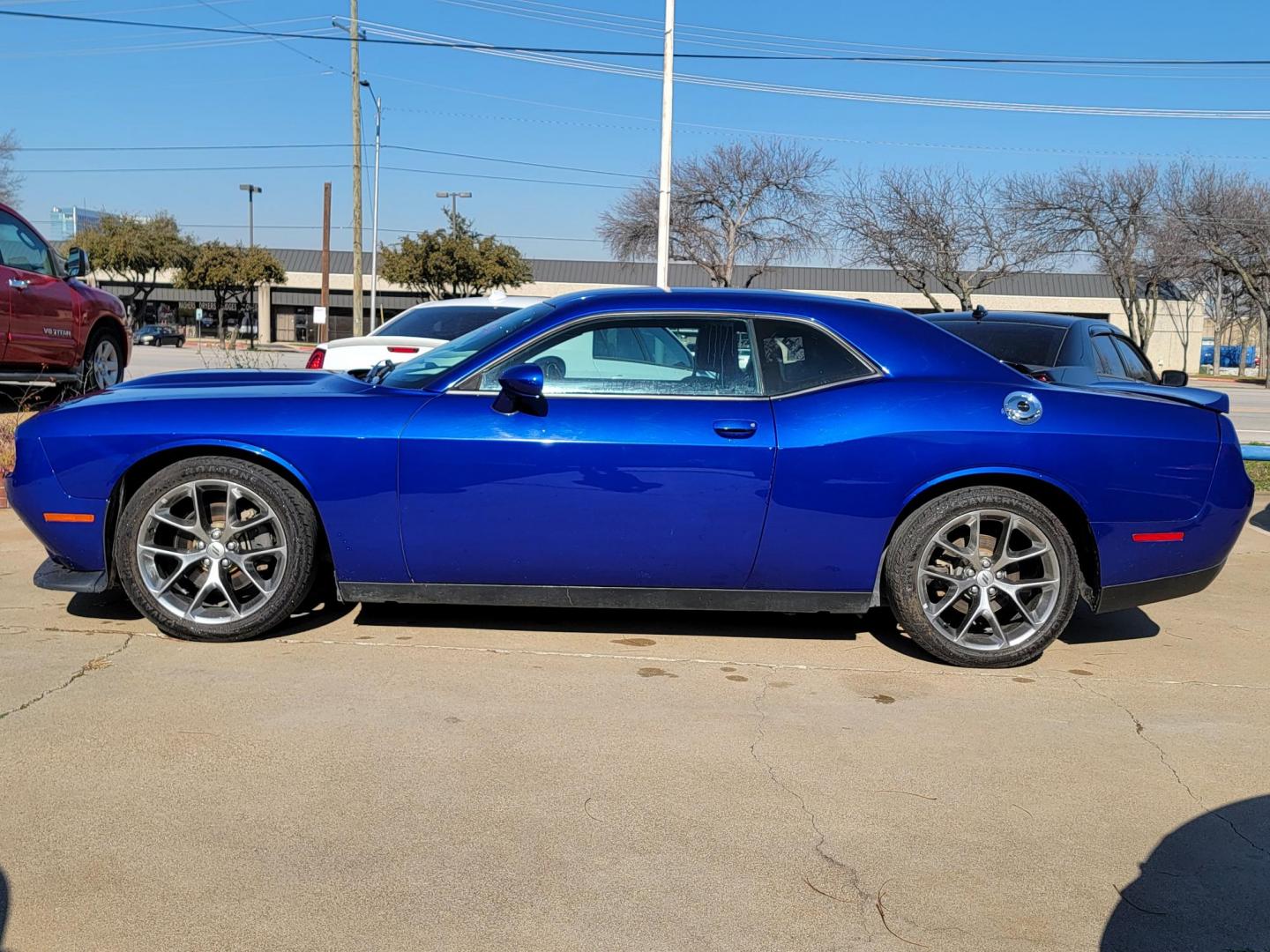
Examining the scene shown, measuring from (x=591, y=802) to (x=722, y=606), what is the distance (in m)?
1.54

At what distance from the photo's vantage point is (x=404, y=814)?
3312mm

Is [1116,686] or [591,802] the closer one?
[591,802]

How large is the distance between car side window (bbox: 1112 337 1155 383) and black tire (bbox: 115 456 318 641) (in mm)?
6553

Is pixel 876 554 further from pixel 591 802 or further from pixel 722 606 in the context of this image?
pixel 591 802

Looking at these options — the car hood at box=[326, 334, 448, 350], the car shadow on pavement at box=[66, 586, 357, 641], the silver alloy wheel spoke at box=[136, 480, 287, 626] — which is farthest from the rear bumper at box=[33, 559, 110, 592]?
the car hood at box=[326, 334, 448, 350]

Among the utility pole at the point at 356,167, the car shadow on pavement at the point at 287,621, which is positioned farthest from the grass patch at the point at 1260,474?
the utility pole at the point at 356,167

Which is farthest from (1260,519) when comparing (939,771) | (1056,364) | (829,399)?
(939,771)

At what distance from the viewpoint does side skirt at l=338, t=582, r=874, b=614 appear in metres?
4.80

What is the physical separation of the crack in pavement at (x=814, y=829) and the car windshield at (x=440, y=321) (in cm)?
716

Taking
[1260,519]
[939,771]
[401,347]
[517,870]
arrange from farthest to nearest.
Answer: [401,347], [1260,519], [939,771], [517,870]

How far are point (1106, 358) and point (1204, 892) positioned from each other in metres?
6.18

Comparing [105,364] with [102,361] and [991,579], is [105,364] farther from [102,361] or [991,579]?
[991,579]

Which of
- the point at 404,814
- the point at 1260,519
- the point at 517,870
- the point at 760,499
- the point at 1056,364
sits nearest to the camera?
the point at 517,870

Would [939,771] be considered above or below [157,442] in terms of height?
below
